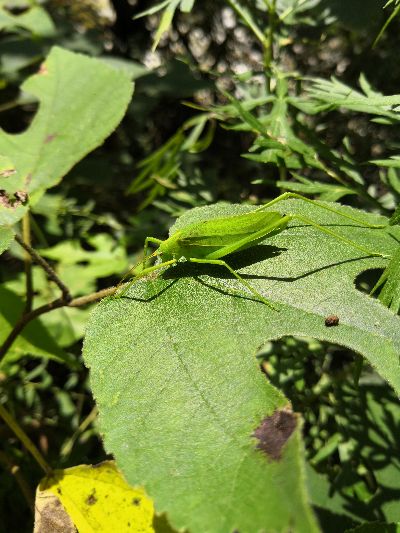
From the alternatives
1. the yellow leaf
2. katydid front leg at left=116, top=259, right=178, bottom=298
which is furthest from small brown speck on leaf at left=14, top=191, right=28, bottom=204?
the yellow leaf

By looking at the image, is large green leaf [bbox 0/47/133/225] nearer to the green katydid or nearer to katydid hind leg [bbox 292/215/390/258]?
the green katydid

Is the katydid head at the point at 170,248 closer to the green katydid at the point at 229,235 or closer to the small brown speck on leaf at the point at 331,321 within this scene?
the green katydid at the point at 229,235

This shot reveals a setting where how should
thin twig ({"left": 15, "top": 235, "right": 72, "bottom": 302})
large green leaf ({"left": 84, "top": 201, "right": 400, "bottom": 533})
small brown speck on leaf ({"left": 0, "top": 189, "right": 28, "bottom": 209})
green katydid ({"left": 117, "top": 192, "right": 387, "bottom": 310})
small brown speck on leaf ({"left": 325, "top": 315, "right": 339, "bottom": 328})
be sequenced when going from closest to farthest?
1. large green leaf ({"left": 84, "top": 201, "right": 400, "bottom": 533})
2. small brown speck on leaf ({"left": 325, "top": 315, "right": 339, "bottom": 328})
3. green katydid ({"left": 117, "top": 192, "right": 387, "bottom": 310})
4. thin twig ({"left": 15, "top": 235, "right": 72, "bottom": 302})
5. small brown speck on leaf ({"left": 0, "top": 189, "right": 28, "bottom": 209})

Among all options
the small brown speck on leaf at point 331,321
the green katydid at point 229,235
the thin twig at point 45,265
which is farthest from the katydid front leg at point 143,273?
the small brown speck on leaf at point 331,321

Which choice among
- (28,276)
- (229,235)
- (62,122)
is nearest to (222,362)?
(229,235)

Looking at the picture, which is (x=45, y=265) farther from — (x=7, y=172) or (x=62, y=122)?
(x=62, y=122)

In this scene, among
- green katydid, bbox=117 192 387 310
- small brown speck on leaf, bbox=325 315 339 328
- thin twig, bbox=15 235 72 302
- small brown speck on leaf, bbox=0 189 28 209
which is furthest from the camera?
small brown speck on leaf, bbox=0 189 28 209

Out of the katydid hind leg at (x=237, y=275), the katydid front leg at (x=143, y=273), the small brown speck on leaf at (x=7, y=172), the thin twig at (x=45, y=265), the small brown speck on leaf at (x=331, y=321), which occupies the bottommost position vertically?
the small brown speck on leaf at (x=331, y=321)
